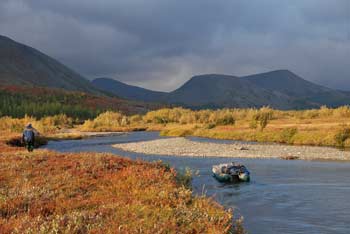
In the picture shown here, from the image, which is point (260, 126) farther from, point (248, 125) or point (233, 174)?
point (233, 174)

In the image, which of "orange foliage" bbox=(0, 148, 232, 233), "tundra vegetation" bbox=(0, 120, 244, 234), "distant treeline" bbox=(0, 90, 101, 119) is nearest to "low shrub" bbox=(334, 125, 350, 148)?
"tundra vegetation" bbox=(0, 120, 244, 234)

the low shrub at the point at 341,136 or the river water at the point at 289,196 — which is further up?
the low shrub at the point at 341,136

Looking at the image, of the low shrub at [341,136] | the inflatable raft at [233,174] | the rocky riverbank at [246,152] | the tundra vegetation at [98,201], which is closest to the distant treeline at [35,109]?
the rocky riverbank at [246,152]

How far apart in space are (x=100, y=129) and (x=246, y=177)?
255ft

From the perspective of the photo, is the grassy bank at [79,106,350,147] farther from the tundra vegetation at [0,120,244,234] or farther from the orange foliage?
the orange foliage

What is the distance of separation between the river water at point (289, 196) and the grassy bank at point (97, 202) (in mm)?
2654

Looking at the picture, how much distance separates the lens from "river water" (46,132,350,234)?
53.8 ft

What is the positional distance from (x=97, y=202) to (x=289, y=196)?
12094 mm

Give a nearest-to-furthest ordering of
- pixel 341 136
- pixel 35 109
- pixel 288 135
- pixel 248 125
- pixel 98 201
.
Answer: pixel 98 201
pixel 341 136
pixel 288 135
pixel 248 125
pixel 35 109

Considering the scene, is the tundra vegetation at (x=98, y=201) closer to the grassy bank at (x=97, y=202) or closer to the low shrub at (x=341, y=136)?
the grassy bank at (x=97, y=202)

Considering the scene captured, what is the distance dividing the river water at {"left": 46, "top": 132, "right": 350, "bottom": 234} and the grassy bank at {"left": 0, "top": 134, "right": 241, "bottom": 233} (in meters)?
2.65

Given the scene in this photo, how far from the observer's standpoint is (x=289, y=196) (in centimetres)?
2219

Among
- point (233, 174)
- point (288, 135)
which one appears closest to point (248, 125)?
point (288, 135)

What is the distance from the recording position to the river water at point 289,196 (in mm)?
16406
